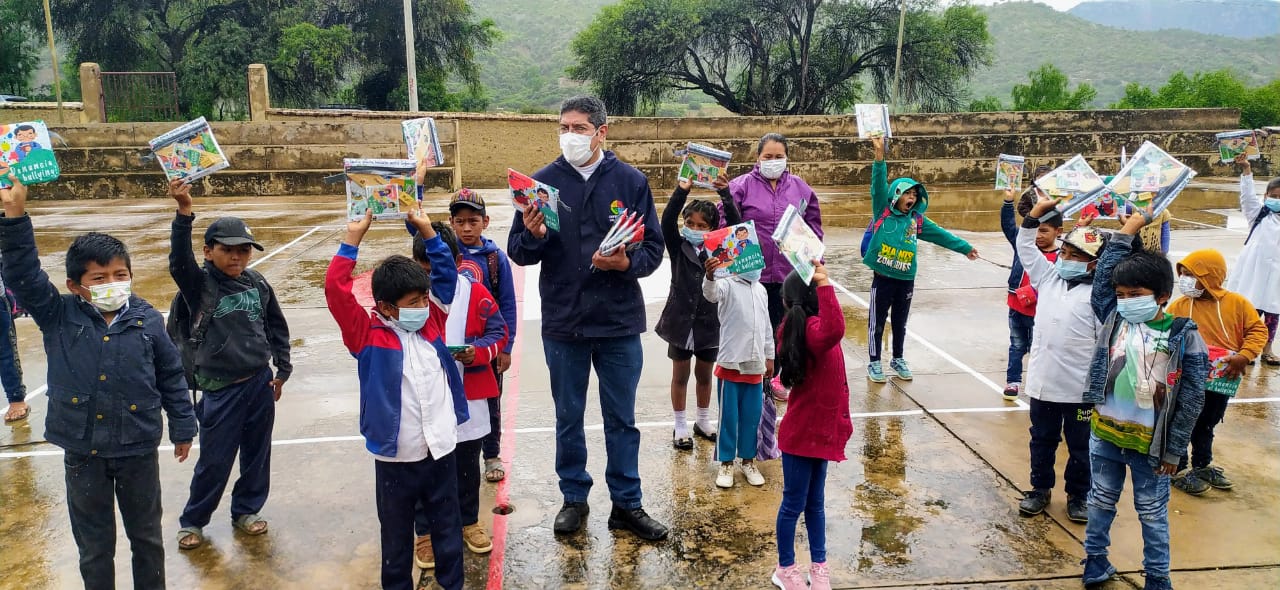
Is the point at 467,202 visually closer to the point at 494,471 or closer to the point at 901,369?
the point at 494,471

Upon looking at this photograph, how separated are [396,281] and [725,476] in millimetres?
2334

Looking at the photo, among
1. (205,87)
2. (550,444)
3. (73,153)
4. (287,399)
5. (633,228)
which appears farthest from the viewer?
(205,87)

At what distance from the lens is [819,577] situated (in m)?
3.77

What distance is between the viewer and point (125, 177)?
19016 mm

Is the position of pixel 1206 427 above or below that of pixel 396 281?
below

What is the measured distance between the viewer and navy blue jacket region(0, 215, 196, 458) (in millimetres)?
3428

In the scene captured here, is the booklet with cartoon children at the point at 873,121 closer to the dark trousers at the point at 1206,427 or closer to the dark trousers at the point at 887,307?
the dark trousers at the point at 887,307

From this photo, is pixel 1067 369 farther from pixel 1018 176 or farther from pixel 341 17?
pixel 341 17

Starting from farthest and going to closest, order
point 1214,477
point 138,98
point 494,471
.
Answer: point 138,98
point 494,471
point 1214,477

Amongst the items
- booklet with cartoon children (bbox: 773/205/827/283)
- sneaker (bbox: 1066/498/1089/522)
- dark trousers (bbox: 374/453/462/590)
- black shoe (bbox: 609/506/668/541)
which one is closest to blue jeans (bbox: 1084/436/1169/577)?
sneaker (bbox: 1066/498/1089/522)

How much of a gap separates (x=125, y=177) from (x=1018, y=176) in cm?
1923

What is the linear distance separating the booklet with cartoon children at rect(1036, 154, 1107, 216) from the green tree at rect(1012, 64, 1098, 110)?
30010 millimetres

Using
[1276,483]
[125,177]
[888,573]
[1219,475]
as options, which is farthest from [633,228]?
[125,177]

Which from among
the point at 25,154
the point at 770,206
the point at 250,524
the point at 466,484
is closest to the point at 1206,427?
the point at 770,206
